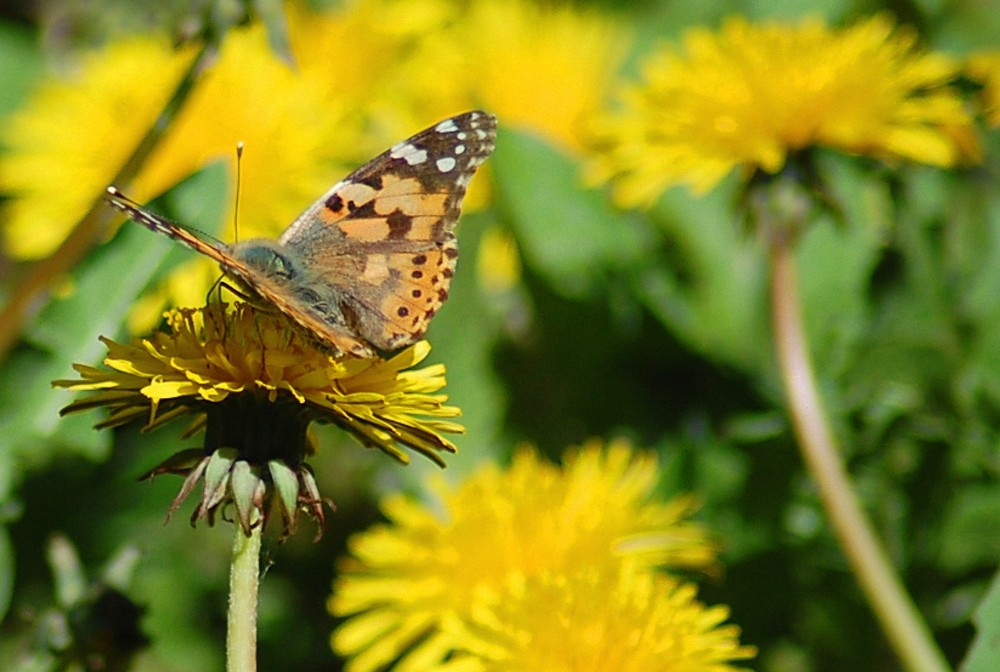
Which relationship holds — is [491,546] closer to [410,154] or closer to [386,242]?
[386,242]

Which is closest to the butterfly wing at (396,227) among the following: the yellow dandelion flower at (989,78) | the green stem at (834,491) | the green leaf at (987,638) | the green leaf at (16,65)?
the green stem at (834,491)

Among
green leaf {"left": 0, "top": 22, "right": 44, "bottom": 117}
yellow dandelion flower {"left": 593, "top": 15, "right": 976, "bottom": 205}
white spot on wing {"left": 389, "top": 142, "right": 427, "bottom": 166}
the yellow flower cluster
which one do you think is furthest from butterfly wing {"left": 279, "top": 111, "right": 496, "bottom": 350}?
green leaf {"left": 0, "top": 22, "right": 44, "bottom": 117}

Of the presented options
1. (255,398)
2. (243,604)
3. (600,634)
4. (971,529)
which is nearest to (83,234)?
(255,398)

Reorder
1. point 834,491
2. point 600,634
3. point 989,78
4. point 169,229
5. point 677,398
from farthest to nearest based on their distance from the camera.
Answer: point 677,398, point 989,78, point 834,491, point 600,634, point 169,229

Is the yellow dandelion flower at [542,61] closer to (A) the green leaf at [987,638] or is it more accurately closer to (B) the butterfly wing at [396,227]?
(B) the butterfly wing at [396,227]

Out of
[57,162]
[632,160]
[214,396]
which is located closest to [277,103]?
[57,162]

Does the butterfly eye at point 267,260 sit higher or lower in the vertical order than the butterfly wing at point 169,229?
higher

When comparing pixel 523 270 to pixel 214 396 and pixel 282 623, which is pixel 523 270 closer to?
pixel 282 623
